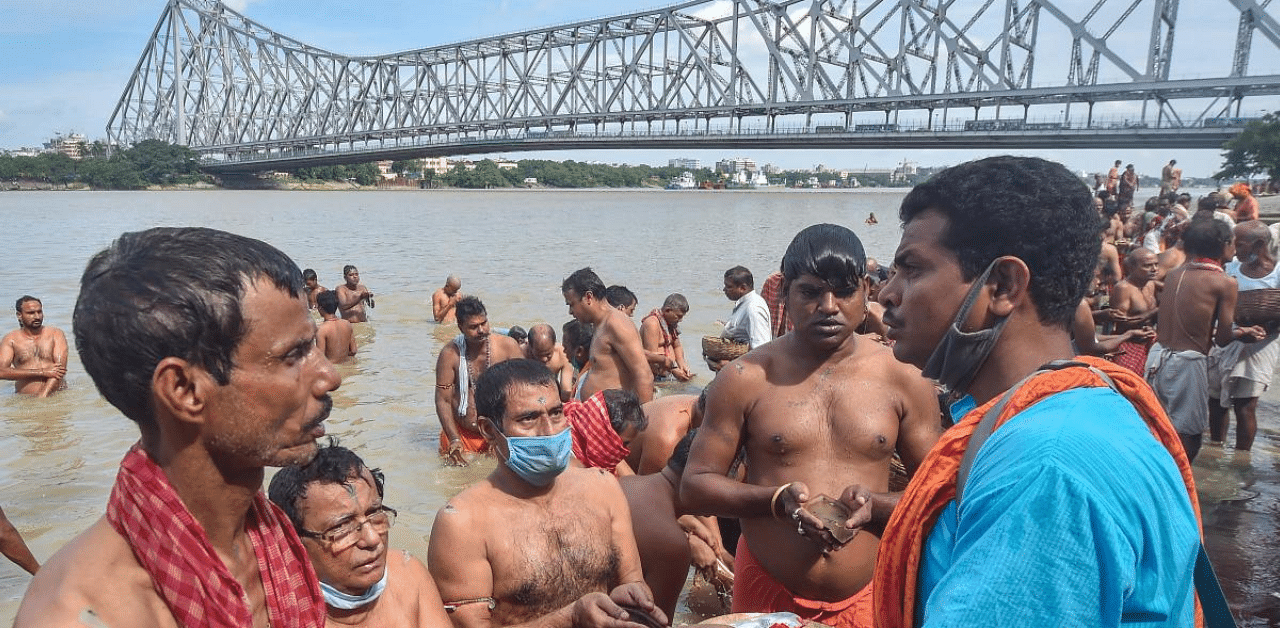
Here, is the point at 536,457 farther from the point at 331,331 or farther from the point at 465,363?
the point at 331,331

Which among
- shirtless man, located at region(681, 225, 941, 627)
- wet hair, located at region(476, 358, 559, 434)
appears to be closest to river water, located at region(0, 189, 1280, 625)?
shirtless man, located at region(681, 225, 941, 627)

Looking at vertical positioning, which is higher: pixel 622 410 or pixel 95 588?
pixel 95 588

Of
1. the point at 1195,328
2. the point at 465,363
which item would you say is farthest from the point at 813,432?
the point at 1195,328

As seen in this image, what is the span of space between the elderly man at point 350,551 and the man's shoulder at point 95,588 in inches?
39.3

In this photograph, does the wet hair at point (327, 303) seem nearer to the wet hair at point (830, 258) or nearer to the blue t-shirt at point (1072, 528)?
the wet hair at point (830, 258)

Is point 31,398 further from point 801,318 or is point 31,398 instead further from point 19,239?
point 19,239

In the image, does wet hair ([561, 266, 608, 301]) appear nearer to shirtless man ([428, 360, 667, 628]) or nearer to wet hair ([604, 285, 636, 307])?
wet hair ([604, 285, 636, 307])

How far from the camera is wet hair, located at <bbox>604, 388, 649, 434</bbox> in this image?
4.05 m

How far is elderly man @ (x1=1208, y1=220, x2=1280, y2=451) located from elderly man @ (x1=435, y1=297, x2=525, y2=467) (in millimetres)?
4984

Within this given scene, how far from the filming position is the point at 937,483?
4.13ft

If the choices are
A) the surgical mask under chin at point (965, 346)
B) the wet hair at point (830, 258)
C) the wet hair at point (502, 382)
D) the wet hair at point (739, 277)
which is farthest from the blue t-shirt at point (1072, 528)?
the wet hair at point (739, 277)

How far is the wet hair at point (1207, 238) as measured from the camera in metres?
4.89

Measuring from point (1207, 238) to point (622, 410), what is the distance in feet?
12.3

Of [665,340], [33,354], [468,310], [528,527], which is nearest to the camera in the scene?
[528,527]
